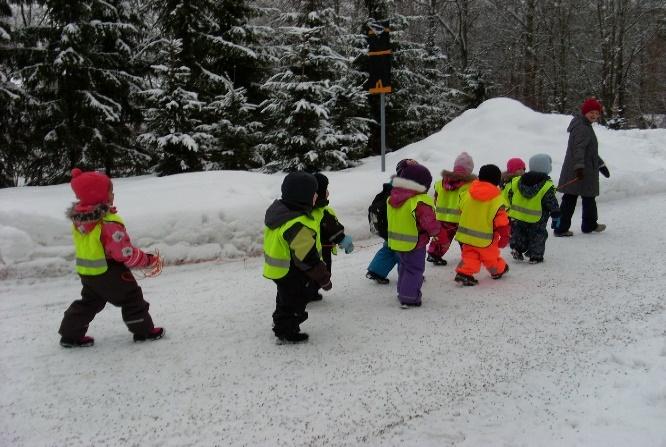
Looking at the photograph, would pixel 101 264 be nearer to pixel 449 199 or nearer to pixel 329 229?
pixel 329 229

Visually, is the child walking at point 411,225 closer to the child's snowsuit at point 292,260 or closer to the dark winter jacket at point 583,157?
the child's snowsuit at point 292,260

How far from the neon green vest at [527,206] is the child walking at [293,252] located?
3280 mm

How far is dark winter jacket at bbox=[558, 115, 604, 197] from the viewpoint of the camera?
23.4 feet

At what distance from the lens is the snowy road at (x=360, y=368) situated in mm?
2951

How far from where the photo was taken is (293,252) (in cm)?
383

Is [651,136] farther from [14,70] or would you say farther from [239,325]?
[14,70]

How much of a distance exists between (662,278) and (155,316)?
217 inches

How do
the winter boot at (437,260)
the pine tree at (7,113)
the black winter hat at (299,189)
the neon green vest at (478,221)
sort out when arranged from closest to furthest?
1. the black winter hat at (299,189)
2. the neon green vest at (478,221)
3. the winter boot at (437,260)
4. the pine tree at (7,113)

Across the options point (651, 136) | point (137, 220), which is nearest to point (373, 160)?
point (651, 136)

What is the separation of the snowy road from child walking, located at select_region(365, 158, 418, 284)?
178 mm

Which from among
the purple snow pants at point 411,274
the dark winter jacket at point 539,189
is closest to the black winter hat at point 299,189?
the purple snow pants at point 411,274

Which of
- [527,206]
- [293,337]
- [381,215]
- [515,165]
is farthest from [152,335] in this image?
[515,165]

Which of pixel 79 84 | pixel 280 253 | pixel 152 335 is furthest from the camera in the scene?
pixel 79 84

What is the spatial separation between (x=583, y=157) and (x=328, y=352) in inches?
210
